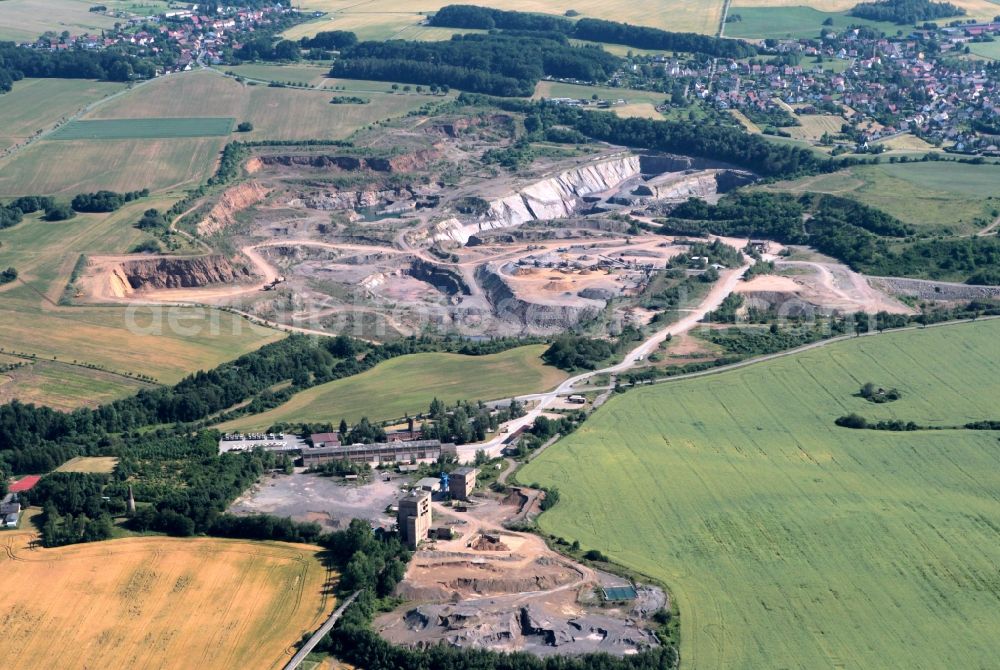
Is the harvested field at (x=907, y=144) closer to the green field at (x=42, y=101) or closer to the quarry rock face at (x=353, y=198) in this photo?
the quarry rock face at (x=353, y=198)

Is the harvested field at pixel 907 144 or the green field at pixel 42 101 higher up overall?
the harvested field at pixel 907 144

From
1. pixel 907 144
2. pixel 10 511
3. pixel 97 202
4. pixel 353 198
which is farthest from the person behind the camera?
pixel 907 144

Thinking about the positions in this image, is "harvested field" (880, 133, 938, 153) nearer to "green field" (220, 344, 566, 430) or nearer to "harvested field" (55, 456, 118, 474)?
"green field" (220, 344, 566, 430)

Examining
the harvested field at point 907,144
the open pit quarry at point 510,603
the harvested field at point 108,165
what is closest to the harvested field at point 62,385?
the open pit quarry at point 510,603

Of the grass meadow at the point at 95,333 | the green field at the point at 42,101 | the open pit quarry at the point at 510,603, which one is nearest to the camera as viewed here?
the open pit quarry at the point at 510,603

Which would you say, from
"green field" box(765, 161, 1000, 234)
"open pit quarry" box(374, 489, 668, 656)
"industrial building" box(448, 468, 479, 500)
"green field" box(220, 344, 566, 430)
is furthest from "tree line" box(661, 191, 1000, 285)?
"open pit quarry" box(374, 489, 668, 656)


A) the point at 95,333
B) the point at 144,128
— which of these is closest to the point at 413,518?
the point at 95,333

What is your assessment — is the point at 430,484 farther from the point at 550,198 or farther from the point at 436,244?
the point at 550,198

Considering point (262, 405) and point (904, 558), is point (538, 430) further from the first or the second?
point (904, 558)
